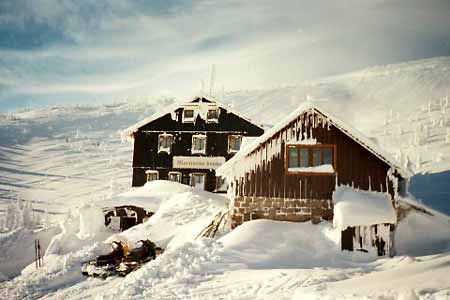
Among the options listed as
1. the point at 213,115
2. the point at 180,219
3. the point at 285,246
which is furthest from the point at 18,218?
the point at 285,246

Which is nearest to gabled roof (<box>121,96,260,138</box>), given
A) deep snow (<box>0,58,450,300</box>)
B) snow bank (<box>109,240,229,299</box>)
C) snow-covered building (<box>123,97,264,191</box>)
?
snow-covered building (<box>123,97,264,191</box>)

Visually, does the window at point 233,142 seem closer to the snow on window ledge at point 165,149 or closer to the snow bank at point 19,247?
the snow on window ledge at point 165,149

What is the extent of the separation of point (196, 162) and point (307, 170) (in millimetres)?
16792

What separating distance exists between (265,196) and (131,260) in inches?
272

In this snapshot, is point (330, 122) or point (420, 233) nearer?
point (330, 122)

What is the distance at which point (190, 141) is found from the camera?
35.3 m

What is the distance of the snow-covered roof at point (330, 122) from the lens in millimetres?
18922

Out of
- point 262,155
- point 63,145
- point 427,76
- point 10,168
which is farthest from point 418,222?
point 427,76

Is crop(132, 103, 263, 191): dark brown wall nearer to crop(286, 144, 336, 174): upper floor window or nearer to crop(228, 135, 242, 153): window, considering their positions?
crop(228, 135, 242, 153): window

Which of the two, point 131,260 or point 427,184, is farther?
point 427,184

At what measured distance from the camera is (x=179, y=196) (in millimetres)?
27516

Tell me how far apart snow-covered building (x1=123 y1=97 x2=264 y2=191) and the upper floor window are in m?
15.4

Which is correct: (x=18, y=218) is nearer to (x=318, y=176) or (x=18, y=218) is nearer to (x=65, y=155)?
(x=65, y=155)

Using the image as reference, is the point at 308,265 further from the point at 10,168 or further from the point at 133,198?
the point at 10,168
